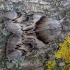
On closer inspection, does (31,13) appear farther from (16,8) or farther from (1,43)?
(1,43)

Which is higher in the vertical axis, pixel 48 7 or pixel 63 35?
pixel 48 7

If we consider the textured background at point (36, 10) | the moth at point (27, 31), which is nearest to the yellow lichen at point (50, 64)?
the textured background at point (36, 10)

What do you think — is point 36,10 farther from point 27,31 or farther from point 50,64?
point 50,64

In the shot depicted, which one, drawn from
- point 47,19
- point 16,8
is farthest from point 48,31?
point 16,8

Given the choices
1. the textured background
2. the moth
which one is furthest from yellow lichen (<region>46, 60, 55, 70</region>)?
the moth

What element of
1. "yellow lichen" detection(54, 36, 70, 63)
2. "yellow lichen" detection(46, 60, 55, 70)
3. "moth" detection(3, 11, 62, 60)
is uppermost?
"moth" detection(3, 11, 62, 60)

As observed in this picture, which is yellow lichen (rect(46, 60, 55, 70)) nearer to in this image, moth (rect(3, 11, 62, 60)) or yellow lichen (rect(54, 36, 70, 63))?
yellow lichen (rect(54, 36, 70, 63))
